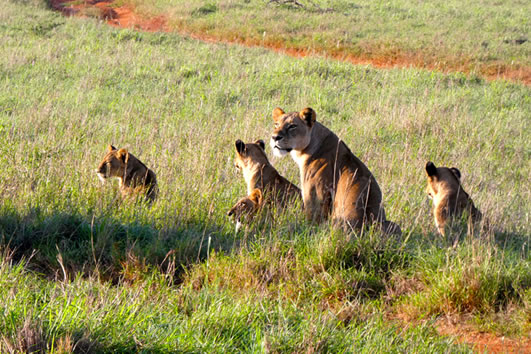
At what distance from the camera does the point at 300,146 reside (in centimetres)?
633

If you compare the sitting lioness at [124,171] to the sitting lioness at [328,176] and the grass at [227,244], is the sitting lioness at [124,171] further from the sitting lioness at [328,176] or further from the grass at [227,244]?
the sitting lioness at [328,176]

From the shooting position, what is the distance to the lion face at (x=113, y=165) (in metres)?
6.91

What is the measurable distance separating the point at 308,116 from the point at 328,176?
2.20 feet

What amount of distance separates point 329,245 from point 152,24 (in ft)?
79.7

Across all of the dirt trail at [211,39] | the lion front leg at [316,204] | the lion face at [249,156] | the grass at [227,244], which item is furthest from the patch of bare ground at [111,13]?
the lion front leg at [316,204]

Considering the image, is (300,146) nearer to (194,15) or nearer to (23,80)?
(23,80)

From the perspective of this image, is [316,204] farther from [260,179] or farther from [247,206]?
[260,179]

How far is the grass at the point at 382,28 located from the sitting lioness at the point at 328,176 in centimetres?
1242

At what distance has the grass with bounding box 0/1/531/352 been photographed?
12.3ft

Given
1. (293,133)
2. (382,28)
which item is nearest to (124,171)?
(293,133)

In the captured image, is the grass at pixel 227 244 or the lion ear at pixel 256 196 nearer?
the grass at pixel 227 244

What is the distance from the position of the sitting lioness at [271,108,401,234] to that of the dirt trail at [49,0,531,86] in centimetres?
1213

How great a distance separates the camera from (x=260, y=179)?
6.65 meters

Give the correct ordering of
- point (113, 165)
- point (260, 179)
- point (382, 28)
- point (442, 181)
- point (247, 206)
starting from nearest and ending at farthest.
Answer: point (247, 206), point (442, 181), point (260, 179), point (113, 165), point (382, 28)
